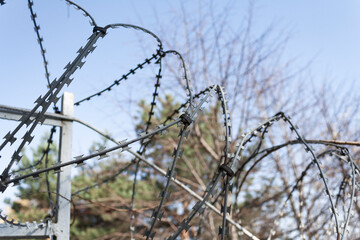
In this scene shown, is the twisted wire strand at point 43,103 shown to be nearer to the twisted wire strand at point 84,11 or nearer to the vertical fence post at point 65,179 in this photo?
the twisted wire strand at point 84,11

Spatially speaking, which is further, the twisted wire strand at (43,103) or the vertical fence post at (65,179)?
the vertical fence post at (65,179)

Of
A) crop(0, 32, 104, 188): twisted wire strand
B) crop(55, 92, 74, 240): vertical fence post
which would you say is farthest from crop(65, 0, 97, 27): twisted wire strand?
crop(55, 92, 74, 240): vertical fence post

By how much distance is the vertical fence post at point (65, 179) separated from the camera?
2.46 meters

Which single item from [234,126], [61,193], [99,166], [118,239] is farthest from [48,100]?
[99,166]

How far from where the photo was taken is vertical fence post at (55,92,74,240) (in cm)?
246

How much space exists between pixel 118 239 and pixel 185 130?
805 cm

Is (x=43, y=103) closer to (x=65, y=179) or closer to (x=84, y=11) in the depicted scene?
(x=84, y=11)

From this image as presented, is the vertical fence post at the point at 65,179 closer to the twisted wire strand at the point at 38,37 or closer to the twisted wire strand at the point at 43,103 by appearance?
the twisted wire strand at the point at 38,37

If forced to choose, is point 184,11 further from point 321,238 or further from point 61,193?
point 61,193

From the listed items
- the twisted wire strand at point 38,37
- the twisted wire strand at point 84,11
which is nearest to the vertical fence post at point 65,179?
the twisted wire strand at point 38,37

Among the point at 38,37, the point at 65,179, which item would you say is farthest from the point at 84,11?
→ the point at 65,179

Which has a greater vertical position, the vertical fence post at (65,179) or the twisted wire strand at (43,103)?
the vertical fence post at (65,179)

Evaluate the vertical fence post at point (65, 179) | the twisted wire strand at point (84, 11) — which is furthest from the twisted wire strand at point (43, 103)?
the vertical fence post at point (65, 179)

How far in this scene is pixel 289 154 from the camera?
700cm
